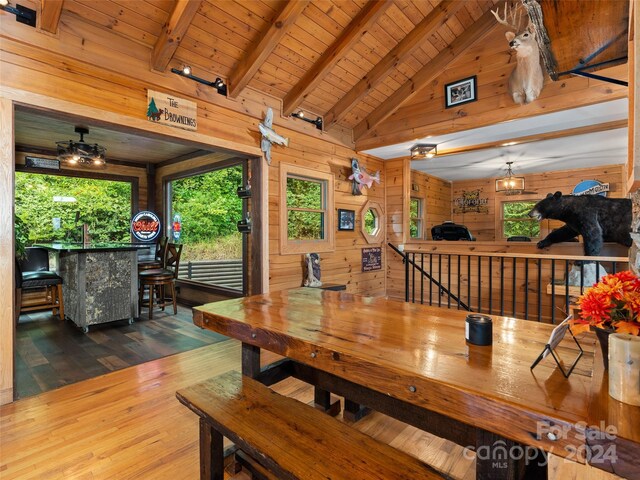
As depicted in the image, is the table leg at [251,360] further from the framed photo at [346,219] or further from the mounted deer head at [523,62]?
the mounted deer head at [523,62]

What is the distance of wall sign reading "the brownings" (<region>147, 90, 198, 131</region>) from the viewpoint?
9.47 feet

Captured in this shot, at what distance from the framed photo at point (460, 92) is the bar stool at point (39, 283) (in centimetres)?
587

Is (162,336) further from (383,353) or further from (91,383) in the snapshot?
(383,353)

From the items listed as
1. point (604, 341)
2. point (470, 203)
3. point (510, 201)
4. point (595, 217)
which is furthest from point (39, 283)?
point (510, 201)

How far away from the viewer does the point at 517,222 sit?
7762mm

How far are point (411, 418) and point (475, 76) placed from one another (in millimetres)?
4165

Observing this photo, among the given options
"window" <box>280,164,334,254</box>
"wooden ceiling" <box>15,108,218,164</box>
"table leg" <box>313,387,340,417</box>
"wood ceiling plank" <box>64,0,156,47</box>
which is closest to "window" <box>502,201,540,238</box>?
"window" <box>280,164,334,254</box>

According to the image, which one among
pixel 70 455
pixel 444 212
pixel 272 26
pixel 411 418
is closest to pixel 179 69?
pixel 272 26

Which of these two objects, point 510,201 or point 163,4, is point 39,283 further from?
point 510,201

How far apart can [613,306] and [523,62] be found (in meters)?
3.55

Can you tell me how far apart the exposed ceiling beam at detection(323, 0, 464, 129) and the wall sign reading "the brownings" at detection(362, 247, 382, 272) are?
7.07 feet

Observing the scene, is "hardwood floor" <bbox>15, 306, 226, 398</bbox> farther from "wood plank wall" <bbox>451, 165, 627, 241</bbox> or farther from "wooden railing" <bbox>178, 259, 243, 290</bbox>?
"wood plank wall" <bbox>451, 165, 627, 241</bbox>

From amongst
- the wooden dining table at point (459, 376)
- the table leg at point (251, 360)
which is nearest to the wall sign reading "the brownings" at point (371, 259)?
the wooden dining table at point (459, 376)

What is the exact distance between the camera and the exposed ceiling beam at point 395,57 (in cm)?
334
